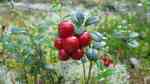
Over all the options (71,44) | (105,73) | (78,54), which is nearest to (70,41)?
(71,44)

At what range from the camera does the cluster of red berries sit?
3295 mm

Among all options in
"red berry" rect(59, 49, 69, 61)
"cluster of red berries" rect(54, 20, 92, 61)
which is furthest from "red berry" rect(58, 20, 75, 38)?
"red berry" rect(59, 49, 69, 61)

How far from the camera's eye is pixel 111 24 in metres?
6.08

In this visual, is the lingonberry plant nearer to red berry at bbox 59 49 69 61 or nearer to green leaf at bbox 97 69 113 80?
red berry at bbox 59 49 69 61

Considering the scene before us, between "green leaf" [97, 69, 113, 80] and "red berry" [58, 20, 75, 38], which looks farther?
"green leaf" [97, 69, 113, 80]

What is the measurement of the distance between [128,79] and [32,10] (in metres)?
2.36

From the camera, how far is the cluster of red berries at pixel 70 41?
130 inches

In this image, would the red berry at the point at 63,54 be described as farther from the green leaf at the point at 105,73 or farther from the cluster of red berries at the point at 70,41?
the green leaf at the point at 105,73

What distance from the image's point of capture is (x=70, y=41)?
3275 mm

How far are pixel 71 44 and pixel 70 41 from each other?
0.06 ft

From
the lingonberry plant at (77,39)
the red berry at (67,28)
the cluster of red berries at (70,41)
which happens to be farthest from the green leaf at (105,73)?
the red berry at (67,28)

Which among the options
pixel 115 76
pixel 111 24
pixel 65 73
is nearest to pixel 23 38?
pixel 65 73

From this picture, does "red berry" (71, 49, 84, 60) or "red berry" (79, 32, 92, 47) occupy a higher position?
"red berry" (79, 32, 92, 47)

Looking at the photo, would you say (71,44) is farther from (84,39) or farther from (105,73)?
(105,73)
